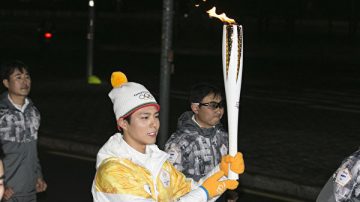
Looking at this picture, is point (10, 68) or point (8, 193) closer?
point (8, 193)

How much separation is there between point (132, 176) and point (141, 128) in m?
0.28

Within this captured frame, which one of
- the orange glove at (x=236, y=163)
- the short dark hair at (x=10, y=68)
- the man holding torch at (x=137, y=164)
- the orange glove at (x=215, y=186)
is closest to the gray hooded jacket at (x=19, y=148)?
the short dark hair at (x=10, y=68)

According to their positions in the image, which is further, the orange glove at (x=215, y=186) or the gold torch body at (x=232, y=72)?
the orange glove at (x=215, y=186)

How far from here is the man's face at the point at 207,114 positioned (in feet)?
18.6

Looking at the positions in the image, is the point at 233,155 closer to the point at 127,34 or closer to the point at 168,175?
the point at 168,175

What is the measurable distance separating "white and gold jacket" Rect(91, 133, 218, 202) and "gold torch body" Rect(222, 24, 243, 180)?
0.44 meters

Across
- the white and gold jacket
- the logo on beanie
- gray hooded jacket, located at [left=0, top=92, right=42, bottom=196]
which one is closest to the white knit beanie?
the logo on beanie


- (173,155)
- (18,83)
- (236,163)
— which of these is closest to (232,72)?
(236,163)

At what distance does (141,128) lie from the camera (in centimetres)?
396

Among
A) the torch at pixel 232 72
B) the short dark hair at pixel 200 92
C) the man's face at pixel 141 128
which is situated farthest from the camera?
the short dark hair at pixel 200 92

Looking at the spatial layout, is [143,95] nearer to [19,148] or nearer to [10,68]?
[19,148]

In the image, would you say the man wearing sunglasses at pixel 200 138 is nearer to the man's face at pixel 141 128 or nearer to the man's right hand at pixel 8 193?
the man's right hand at pixel 8 193

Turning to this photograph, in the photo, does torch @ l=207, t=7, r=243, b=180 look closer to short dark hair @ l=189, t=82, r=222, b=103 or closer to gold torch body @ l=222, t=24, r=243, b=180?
gold torch body @ l=222, t=24, r=243, b=180

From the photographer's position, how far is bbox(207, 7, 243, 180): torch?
3.67 metres
